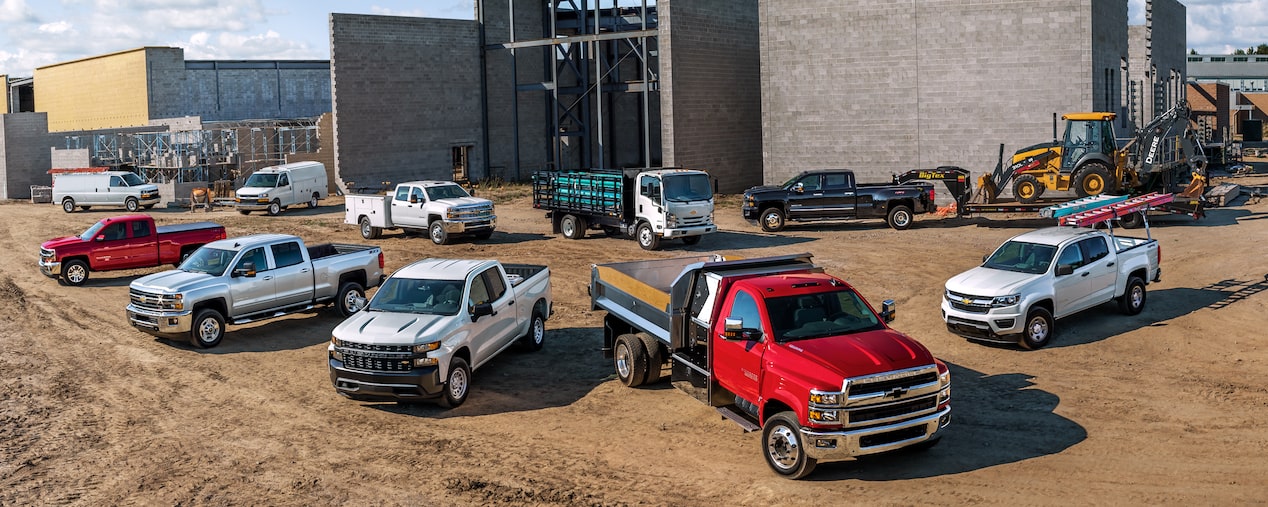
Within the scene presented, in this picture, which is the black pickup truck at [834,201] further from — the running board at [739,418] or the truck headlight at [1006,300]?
the running board at [739,418]

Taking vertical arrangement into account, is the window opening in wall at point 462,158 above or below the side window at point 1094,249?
above

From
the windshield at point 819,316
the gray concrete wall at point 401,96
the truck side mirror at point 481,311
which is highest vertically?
the gray concrete wall at point 401,96

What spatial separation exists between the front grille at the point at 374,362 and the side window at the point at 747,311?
434 cm

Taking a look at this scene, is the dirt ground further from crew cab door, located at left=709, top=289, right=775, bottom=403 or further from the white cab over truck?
crew cab door, located at left=709, top=289, right=775, bottom=403

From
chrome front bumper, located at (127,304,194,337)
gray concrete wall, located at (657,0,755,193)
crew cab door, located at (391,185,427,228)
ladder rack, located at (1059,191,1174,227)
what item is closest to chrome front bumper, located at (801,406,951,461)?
ladder rack, located at (1059,191,1174,227)

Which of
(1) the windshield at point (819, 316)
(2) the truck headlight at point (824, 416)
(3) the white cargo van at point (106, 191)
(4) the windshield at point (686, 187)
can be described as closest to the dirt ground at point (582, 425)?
(2) the truck headlight at point (824, 416)

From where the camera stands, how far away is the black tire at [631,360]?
1470 centimetres

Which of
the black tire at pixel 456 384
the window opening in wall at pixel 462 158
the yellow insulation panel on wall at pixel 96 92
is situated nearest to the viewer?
the black tire at pixel 456 384

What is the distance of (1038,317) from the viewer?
16922 mm

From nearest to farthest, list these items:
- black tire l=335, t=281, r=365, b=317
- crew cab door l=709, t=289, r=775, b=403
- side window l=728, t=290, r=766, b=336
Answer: crew cab door l=709, t=289, r=775, b=403
side window l=728, t=290, r=766, b=336
black tire l=335, t=281, r=365, b=317

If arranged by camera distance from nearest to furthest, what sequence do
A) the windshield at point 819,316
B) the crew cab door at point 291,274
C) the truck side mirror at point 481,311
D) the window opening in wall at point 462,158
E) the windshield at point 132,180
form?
the windshield at point 819,316
the truck side mirror at point 481,311
the crew cab door at point 291,274
the windshield at point 132,180
the window opening in wall at point 462,158

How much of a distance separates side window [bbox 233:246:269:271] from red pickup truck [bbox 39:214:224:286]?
23.3 feet

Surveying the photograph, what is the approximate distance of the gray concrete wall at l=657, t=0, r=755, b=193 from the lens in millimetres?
42656

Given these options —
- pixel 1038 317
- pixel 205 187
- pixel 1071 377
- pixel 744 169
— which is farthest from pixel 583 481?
pixel 205 187
